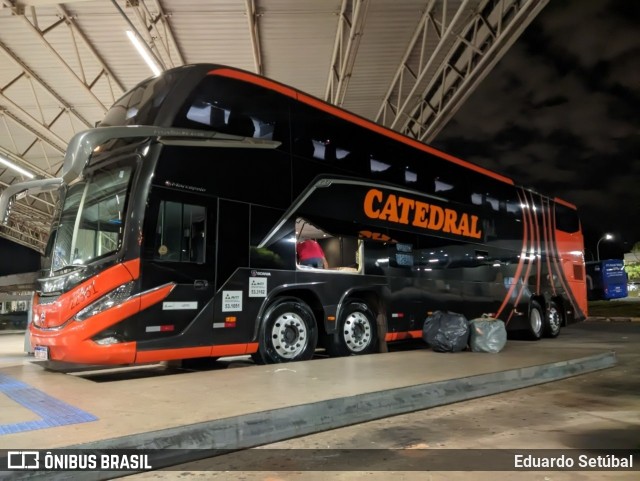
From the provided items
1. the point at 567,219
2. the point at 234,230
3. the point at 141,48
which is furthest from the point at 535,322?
the point at 141,48

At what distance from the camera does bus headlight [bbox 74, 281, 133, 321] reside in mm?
5625

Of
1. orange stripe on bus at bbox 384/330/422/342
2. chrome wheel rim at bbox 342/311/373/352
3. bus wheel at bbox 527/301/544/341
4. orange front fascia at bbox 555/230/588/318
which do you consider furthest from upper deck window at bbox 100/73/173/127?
orange front fascia at bbox 555/230/588/318

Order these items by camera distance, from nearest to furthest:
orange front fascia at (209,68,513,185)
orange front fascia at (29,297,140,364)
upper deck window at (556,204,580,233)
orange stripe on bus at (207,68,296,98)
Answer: orange front fascia at (29,297,140,364) → orange stripe on bus at (207,68,296,98) → orange front fascia at (209,68,513,185) → upper deck window at (556,204,580,233)

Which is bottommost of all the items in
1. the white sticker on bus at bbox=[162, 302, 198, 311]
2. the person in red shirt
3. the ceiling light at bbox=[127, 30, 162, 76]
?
the white sticker on bus at bbox=[162, 302, 198, 311]

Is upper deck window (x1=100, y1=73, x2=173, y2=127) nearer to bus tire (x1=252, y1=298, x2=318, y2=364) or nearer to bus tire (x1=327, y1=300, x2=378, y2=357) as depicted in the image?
bus tire (x1=252, y1=298, x2=318, y2=364)

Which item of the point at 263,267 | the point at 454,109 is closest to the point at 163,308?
the point at 263,267

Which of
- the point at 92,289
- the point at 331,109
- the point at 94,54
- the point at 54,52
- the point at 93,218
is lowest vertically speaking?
the point at 92,289

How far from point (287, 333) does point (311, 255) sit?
1.48 m

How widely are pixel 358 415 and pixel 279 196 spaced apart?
3475 mm

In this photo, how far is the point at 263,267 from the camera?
704 centimetres

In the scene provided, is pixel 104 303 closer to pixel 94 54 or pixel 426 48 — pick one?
pixel 94 54

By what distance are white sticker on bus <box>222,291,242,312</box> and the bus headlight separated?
128cm

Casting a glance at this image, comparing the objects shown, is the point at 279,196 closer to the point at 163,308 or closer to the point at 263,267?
the point at 263,267

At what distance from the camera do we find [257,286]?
6914 mm
